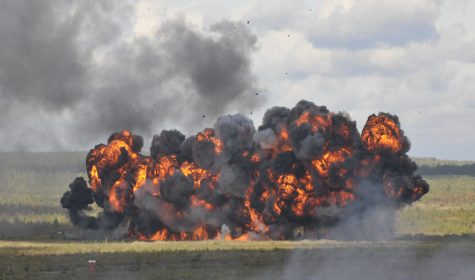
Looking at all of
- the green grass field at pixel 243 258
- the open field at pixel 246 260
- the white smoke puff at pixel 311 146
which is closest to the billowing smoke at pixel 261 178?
the white smoke puff at pixel 311 146

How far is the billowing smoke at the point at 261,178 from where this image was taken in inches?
5246

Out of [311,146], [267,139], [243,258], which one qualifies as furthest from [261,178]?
[243,258]

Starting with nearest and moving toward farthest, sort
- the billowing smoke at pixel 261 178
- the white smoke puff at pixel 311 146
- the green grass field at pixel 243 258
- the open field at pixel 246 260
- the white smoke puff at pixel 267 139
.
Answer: the open field at pixel 246 260
the green grass field at pixel 243 258
the white smoke puff at pixel 311 146
the billowing smoke at pixel 261 178
the white smoke puff at pixel 267 139

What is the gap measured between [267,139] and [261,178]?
5.73 meters

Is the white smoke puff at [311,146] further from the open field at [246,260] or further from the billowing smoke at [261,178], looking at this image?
the open field at [246,260]

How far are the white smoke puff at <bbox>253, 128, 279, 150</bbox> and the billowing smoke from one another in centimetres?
13

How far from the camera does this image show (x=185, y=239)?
14200 cm

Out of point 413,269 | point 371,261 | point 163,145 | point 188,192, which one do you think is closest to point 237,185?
point 188,192

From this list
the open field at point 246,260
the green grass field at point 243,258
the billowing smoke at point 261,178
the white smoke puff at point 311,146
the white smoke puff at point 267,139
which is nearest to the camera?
the open field at point 246,260

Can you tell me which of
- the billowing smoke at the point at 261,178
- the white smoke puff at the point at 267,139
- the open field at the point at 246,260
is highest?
the white smoke puff at the point at 267,139

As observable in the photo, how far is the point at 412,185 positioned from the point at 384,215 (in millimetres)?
5164

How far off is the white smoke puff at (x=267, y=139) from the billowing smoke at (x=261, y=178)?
131 mm

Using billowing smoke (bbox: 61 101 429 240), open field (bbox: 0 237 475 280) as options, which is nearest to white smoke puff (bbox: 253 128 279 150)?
billowing smoke (bbox: 61 101 429 240)

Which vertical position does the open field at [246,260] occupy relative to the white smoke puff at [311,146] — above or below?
below
